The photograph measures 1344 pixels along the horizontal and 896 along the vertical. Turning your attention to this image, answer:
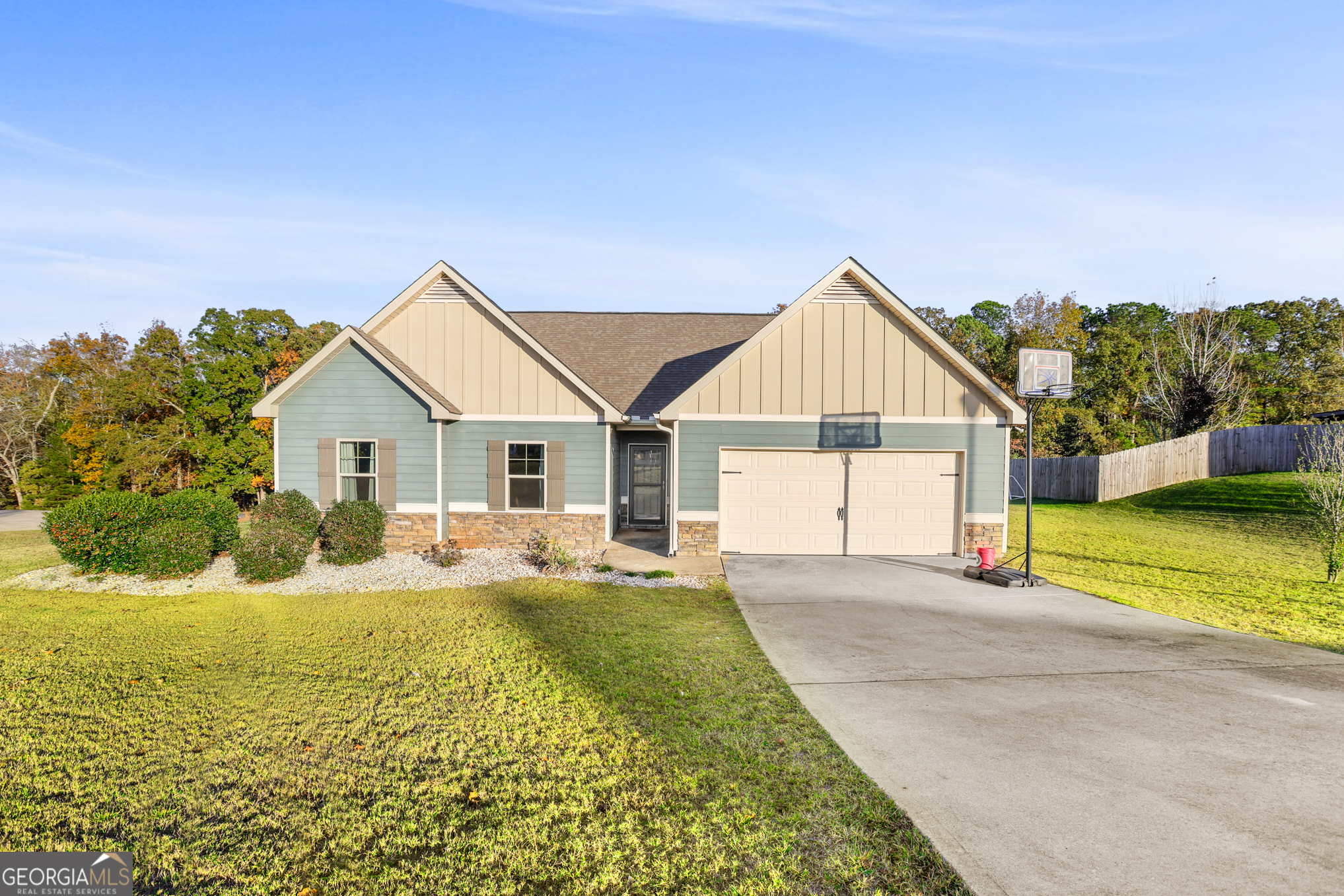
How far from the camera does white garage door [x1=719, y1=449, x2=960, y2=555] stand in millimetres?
12992

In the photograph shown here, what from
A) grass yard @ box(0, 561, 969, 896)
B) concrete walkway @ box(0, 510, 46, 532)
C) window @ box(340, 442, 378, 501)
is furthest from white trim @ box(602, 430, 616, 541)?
concrete walkway @ box(0, 510, 46, 532)

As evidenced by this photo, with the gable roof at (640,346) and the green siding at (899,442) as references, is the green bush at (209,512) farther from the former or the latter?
the green siding at (899,442)

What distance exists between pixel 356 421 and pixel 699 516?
287 inches

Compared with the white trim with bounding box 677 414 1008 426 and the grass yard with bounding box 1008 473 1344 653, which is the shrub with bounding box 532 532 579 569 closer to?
the white trim with bounding box 677 414 1008 426

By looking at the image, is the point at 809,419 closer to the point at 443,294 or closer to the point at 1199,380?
the point at 443,294

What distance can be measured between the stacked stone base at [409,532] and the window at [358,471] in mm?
705

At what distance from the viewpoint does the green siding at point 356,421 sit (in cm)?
1316

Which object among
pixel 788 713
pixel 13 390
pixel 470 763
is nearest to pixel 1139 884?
pixel 788 713

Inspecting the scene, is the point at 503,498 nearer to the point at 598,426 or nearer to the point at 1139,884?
the point at 598,426

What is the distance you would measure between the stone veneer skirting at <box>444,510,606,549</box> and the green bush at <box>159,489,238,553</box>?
12.9 ft

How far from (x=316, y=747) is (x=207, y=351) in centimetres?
2308

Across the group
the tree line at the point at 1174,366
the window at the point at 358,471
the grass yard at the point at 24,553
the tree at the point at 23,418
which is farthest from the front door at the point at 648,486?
the tree at the point at 23,418

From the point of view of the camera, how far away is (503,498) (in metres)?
13.7

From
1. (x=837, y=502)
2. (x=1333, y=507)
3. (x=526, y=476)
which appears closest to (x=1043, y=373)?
(x=837, y=502)
